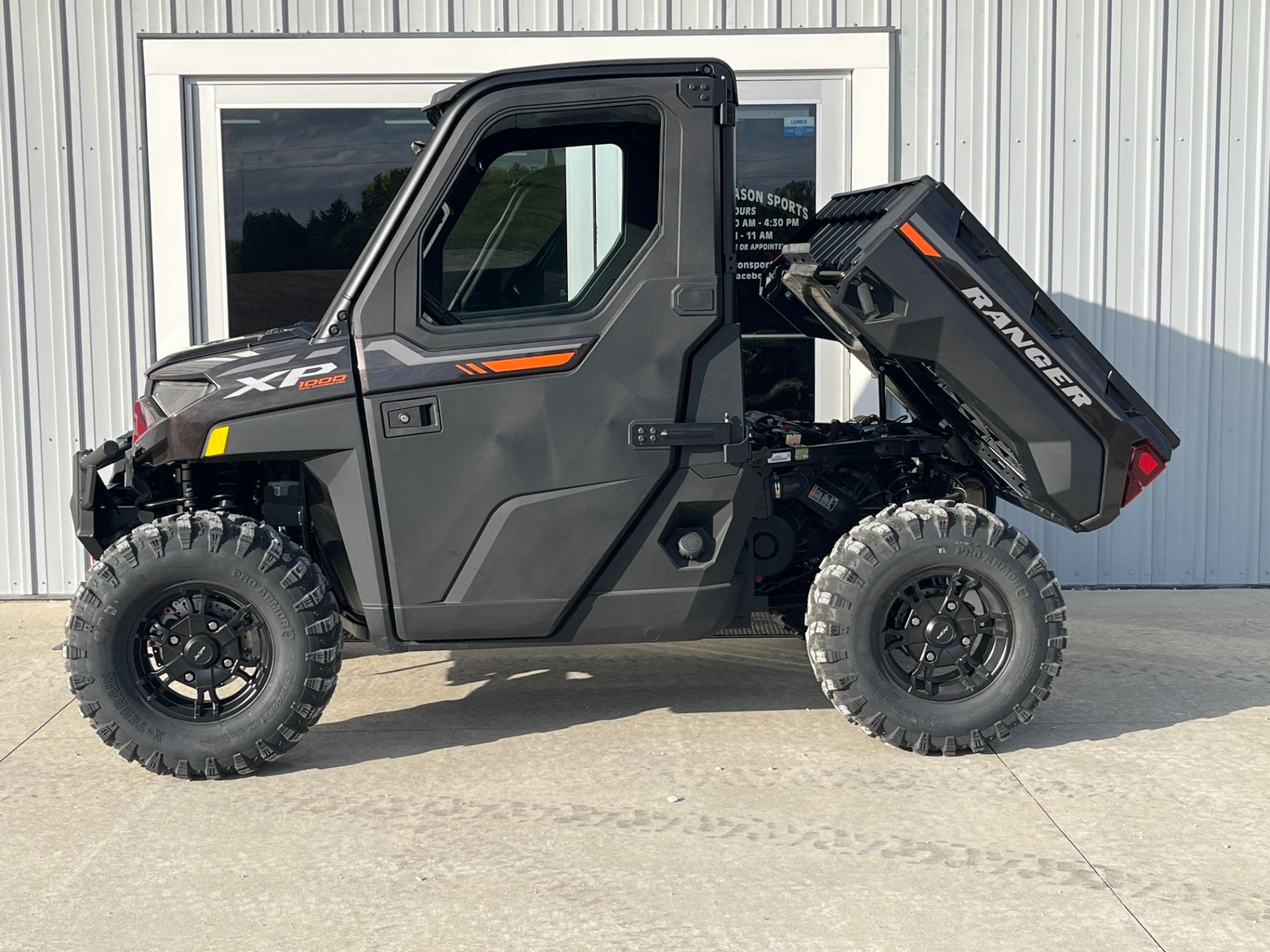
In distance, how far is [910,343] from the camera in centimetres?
471

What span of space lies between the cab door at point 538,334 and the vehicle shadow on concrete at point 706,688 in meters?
0.72

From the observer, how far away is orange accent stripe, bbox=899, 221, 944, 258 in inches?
182

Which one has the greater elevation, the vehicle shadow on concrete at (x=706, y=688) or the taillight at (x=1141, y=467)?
the taillight at (x=1141, y=467)

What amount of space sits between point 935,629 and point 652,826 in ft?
4.52

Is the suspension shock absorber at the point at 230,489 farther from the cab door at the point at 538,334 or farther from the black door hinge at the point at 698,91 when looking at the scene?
the black door hinge at the point at 698,91

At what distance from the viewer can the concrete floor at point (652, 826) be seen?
3.48m

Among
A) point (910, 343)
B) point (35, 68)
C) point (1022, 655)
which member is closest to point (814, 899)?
point (1022, 655)

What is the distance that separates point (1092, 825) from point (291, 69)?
586cm

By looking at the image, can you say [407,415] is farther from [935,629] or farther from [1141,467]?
[1141,467]

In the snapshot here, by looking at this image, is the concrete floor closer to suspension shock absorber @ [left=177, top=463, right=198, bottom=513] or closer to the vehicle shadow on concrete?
the vehicle shadow on concrete

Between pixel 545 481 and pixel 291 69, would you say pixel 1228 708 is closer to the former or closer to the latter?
pixel 545 481

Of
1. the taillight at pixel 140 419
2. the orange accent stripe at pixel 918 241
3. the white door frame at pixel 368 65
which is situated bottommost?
the taillight at pixel 140 419

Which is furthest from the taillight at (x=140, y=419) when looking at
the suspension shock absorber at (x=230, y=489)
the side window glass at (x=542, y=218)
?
the side window glass at (x=542, y=218)

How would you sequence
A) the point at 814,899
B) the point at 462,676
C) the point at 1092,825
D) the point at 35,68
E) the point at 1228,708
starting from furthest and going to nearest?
the point at 35,68 < the point at 462,676 < the point at 1228,708 < the point at 1092,825 < the point at 814,899
